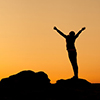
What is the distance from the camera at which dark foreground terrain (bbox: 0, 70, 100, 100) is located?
476 inches

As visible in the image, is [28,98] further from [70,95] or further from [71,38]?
[71,38]

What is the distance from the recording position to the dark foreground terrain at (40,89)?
12102mm

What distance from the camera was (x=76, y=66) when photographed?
16.3 meters

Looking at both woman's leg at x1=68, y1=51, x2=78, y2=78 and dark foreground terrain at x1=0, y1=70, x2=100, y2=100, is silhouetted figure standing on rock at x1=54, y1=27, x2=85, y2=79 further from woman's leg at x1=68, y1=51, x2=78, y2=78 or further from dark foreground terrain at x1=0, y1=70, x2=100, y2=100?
dark foreground terrain at x1=0, y1=70, x2=100, y2=100

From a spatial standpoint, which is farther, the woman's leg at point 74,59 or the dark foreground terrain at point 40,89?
the woman's leg at point 74,59

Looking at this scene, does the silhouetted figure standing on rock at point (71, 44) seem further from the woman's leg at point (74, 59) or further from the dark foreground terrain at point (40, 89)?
the dark foreground terrain at point (40, 89)

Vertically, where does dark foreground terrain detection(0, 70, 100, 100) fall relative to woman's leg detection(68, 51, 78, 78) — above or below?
below

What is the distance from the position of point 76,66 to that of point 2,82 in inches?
210

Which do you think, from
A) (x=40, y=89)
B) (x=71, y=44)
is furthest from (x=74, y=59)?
(x=40, y=89)

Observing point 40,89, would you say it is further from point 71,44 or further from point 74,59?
point 71,44

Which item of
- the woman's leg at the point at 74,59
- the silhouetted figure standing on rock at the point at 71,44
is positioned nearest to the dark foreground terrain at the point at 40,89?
the woman's leg at the point at 74,59

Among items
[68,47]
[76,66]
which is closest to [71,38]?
[68,47]

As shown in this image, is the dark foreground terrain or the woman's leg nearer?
the dark foreground terrain

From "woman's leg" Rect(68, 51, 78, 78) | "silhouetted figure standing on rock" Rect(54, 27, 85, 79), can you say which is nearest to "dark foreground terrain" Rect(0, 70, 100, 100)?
"woman's leg" Rect(68, 51, 78, 78)
